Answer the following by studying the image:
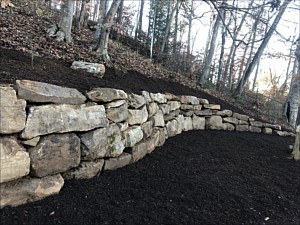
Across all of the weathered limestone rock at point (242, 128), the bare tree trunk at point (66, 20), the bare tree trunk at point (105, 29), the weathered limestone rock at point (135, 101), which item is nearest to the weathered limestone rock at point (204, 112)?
the weathered limestone rock at point (242, 128)

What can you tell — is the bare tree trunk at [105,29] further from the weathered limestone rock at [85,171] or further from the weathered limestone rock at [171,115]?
the weathered limestone rock at [85,171]

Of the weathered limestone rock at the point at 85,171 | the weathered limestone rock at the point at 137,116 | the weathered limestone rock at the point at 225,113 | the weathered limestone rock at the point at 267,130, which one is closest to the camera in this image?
the weathered limestone rock at the point at 85,171

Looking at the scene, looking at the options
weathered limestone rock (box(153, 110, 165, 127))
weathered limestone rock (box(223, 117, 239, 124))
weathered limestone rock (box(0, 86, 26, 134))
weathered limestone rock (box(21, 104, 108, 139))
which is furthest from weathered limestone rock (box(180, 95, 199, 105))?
weathered limestone rock (box(0, 86, 26, 134))

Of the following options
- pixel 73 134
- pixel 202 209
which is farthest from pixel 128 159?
pixel 202 209

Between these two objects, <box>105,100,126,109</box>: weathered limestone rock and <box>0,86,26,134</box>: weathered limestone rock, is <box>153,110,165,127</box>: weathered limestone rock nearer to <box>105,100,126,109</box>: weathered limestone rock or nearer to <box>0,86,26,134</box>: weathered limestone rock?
<box>105,100,126,109</box>: weathered limestone rock

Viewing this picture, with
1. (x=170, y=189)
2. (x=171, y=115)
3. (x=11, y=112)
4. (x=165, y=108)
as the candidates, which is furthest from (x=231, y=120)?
(x=11, y=112)

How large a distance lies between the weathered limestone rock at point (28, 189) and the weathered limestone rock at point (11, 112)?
0.42 m

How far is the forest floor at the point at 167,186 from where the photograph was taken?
2.30 metres

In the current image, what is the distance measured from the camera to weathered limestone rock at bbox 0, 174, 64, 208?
7.10 feet

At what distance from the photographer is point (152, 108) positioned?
14.4 feet

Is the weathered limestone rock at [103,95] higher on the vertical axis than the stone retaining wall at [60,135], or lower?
higher

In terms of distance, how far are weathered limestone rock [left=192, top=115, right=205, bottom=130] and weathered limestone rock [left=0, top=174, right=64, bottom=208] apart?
13.5ft

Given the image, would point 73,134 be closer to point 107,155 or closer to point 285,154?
point 107,155

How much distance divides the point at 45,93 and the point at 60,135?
15.5 inches
